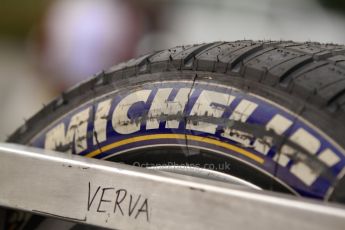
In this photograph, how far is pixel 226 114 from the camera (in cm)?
89

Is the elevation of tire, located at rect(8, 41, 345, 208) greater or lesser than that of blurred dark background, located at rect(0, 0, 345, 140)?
lesser

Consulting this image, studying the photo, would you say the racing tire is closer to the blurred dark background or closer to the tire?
the tire

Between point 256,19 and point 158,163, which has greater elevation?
point 256,19

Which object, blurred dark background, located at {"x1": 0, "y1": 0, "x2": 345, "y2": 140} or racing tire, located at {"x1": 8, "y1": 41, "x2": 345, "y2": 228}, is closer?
racing tire, located at {"x1": 8, "y1": 41, "x2": 345, "y2": 228}

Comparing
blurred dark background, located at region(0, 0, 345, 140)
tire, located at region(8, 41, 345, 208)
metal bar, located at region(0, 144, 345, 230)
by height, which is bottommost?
metal bar, located at region(0, 144, 345, 230)

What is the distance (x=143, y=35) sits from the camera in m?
4.50

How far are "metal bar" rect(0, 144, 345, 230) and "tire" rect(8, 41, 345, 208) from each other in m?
0.09

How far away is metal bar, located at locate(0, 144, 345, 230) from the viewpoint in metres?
0.71

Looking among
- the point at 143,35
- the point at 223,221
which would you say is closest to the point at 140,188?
the point at 223,221

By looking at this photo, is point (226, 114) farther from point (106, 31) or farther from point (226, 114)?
point (106, 31)

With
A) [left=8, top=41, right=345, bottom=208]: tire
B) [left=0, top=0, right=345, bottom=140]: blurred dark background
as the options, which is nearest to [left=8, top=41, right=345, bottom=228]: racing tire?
[left=8, top=41, right=345, bottom=208]: tire

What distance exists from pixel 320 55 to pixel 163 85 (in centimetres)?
27

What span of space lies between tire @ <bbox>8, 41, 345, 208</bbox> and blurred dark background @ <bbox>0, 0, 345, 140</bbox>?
2.12 metres

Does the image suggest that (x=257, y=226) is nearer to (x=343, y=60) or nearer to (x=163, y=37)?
(x=343, y=60)
